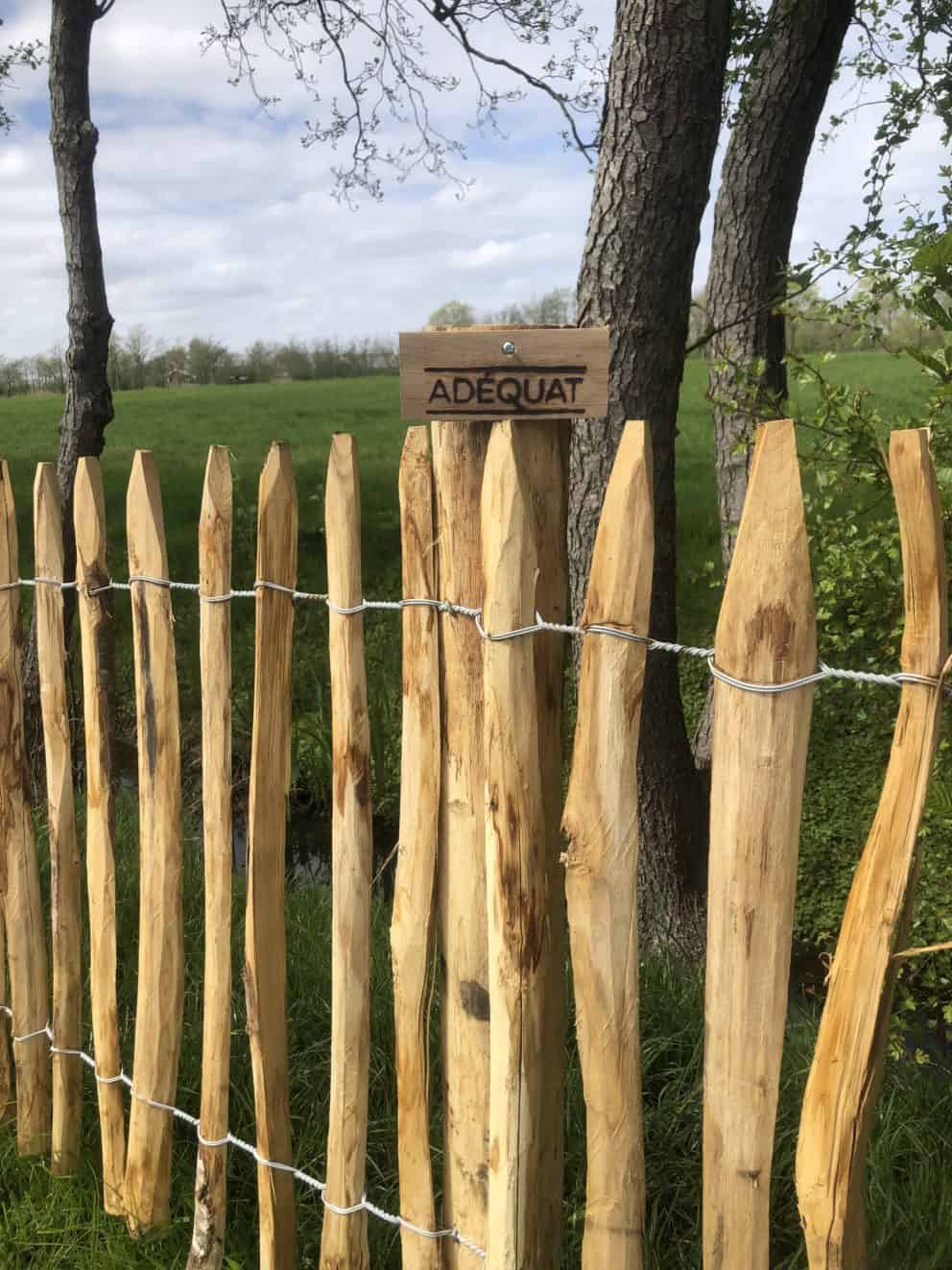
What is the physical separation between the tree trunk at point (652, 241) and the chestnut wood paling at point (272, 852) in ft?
5.09

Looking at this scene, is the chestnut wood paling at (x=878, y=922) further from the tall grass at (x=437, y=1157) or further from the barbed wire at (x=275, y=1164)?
the tall grass at (x=437, y=1157)

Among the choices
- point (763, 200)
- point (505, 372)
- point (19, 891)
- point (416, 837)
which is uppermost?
point (763, 200)

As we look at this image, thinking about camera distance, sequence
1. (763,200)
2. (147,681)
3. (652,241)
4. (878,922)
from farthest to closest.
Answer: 1. (763,200)
2. (652,241)
3. (147,681)
4. (878,922)

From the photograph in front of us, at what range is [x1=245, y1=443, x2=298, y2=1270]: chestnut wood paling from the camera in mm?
2096

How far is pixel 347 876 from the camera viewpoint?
2027 millimetres

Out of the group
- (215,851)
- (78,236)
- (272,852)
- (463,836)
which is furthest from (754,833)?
(78,236)

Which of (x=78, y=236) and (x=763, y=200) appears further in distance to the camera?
(x=78, y=236)

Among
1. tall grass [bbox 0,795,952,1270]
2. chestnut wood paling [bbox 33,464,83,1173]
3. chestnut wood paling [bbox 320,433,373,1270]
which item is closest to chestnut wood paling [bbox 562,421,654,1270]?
chestnut wood paling [bbox 320,433,373,1270]

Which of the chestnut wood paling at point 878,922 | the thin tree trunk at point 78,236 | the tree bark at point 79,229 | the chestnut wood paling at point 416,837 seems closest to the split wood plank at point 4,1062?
the chestnut wood paling at point 416,837

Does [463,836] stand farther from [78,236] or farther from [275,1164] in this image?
[78,236]

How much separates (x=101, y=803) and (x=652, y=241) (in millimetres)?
2269

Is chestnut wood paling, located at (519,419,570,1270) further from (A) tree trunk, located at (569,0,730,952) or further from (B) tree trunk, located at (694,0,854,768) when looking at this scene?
(B) tree trunk, located at (694,0,854,768)

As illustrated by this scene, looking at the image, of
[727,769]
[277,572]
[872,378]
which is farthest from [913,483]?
[872,378]

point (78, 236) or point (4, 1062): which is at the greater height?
point (78, 236)
